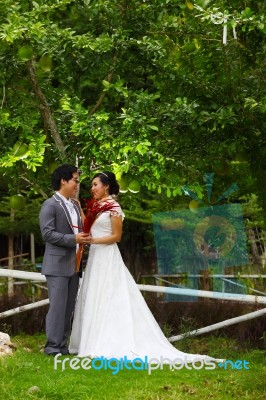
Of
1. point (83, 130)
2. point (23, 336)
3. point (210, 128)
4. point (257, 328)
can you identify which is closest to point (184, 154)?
point (210, 128)

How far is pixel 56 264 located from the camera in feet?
25.3

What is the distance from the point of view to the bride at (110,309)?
7457 mm

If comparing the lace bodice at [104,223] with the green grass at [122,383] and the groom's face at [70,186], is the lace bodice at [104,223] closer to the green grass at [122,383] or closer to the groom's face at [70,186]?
the groom's face at [70,186]

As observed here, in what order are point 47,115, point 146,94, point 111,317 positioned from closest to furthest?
point 111,317, point 146,94, point 47,115

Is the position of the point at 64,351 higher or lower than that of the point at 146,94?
lower

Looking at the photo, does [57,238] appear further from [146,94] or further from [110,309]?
[146,94]

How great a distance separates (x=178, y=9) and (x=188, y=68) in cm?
60

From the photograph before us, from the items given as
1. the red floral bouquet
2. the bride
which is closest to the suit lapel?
the red floral bouquet

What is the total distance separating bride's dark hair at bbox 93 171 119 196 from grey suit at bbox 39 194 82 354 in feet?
1.47

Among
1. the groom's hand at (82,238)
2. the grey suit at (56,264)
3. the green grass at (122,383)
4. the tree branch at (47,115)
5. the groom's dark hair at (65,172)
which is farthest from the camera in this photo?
the tree branch at (47,115)

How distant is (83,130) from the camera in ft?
26.2

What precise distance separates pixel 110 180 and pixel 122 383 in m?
2.11

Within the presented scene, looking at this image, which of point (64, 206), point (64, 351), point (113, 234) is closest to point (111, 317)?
point (64, 351)

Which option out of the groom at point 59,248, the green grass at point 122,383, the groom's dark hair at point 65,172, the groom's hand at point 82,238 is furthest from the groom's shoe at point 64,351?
the groom's dark hair at point 65,172
